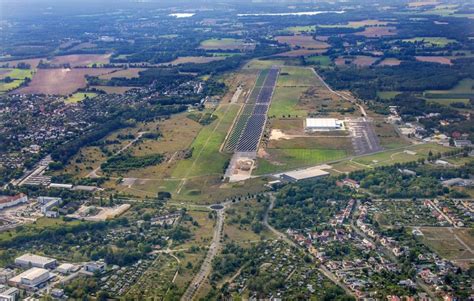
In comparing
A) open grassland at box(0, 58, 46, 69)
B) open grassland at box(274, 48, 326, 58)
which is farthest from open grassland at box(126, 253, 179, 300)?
open grassland at box(274, 48, 326, 58)

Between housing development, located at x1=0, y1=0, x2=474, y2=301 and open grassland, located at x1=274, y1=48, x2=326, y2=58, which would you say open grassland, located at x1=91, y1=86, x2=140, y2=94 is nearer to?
housing development, located at x1=0, y1=0, x2=474, y2=301

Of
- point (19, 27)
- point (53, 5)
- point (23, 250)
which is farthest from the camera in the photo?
point (53, 5)

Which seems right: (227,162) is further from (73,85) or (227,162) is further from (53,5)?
(53,5)

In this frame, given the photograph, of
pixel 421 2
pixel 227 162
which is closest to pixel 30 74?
pixel 227 162

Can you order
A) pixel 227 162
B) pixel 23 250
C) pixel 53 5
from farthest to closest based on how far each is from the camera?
pixel 53 5 < pixel 227 162 < pixel 23 250

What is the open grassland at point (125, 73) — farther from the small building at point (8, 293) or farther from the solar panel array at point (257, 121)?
the small building at point (8, 293)

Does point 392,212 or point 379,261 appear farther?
point 392,212
